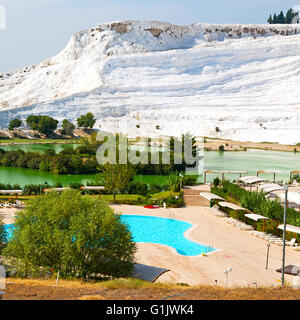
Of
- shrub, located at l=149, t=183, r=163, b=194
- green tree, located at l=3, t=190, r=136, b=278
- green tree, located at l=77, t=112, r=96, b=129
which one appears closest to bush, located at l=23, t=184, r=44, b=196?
shrub, located at l=149, t=183, r=163, b=194

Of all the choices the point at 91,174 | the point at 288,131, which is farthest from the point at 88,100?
the point at 91,174

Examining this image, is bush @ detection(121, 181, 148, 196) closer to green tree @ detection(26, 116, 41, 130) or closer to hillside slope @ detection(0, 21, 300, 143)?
hillside slope @ detection(0, 21, 300, 143)

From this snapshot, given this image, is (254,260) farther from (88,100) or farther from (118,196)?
(88,100)

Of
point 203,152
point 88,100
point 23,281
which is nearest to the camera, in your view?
point 23,281

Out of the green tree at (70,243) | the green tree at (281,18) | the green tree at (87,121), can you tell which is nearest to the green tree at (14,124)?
the green tree at (87,121)

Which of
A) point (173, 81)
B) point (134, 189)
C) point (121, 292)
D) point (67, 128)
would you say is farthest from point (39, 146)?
point (121, 292)

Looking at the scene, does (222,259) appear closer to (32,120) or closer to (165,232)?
(165,232)

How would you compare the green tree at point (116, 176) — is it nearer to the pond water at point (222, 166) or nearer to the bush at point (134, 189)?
the bush at point (134, 189)
